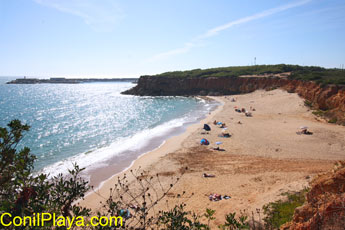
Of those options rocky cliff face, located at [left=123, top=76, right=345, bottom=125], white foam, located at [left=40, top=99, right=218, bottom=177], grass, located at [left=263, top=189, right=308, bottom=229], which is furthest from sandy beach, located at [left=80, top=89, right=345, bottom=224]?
white foam, located at [left=40, top=99, right=218, bottom=177]

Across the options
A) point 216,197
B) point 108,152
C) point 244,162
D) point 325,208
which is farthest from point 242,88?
point 325,208

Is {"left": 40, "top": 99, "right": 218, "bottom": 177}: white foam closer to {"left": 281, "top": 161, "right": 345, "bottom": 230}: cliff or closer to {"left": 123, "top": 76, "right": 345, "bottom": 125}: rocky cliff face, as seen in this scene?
{"left": 281, "top": 161, "right": 345, "bottom": 230}: cliff

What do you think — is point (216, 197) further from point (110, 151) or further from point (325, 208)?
point (110, 151)

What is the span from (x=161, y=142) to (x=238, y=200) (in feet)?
51.3

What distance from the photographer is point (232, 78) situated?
7188 cm

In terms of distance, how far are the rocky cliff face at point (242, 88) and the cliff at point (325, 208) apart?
79.5ft

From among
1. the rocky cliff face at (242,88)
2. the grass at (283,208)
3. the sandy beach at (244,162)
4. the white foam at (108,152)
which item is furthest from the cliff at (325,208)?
the rocky cliff face at (242,88)

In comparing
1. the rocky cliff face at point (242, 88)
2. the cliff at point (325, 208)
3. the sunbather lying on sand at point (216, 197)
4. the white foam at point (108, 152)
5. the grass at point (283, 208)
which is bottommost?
the white foam at point (108, 152)

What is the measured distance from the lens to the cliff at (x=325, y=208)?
224 inches

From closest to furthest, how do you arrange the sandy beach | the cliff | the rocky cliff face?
the cliff, the sandy beach, the rocky cliff face

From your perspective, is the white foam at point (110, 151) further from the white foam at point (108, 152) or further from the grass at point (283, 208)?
the grass at point (283, 208)

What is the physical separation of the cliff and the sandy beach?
3.44m

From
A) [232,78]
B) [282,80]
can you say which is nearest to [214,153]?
[282,80]

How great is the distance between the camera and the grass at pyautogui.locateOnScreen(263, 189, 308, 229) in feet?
28.2
